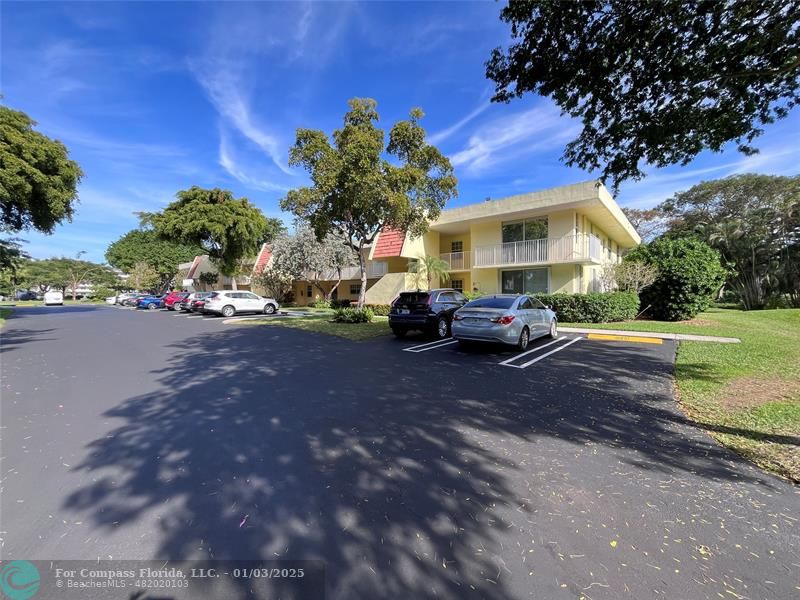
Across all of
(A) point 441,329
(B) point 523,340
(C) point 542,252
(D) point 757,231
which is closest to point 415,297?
(A) point 441,329

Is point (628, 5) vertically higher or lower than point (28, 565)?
higher

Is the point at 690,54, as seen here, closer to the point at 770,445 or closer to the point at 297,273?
the point at 770,445

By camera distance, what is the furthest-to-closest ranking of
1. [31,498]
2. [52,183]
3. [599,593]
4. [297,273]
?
[297,273] → [52,183] → [31,498] → [599,593]

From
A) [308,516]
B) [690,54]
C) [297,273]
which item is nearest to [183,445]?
[308,516]

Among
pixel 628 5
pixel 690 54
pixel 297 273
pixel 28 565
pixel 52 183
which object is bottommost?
pixel 28 565

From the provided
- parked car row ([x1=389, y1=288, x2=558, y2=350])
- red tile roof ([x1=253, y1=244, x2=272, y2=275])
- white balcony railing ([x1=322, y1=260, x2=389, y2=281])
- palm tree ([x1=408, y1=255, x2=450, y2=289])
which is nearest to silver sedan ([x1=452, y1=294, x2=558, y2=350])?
parked car row ([x1=389, y1=288, x2=558, y2=350])

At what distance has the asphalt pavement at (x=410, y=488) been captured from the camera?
2.12 m

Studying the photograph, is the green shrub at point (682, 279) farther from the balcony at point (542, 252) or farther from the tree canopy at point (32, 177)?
the tree canopy at point (32, 177)

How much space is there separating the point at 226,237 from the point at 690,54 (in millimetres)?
28403

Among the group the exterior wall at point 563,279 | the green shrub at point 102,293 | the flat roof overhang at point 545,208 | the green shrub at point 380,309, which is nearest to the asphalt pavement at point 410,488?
the flat roof overhang at point 545,208

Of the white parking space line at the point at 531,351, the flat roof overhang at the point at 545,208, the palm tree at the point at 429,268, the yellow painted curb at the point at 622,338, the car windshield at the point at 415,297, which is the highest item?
the flat roof overhang at the point at 545,208

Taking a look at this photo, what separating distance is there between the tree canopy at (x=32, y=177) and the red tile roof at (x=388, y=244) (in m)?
16.5

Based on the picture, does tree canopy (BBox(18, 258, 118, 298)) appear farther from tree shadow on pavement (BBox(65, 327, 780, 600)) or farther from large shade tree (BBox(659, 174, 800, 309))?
large shade tree (BBox(659, 174, 800, 309))

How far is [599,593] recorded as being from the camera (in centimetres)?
193
